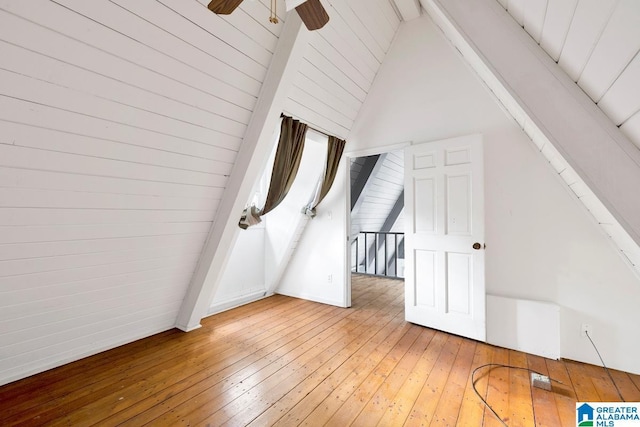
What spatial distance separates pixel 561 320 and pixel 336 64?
308cm

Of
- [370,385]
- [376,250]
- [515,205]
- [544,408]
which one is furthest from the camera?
[376,250]

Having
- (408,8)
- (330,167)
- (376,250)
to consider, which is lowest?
(376,250)

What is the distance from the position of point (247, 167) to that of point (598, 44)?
2076 millimetres

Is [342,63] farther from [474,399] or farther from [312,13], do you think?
[474,399]

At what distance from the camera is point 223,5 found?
119cm

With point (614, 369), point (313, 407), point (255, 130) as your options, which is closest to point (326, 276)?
point (313, 407)

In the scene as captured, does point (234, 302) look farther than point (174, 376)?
Yes

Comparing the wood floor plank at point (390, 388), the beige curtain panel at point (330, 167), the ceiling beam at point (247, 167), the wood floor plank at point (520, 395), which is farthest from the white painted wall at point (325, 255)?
the wood floor plank at point (520, 395)

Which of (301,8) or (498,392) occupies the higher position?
(301,8)

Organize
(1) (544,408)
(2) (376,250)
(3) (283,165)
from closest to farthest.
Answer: (1) (544,408) → (3) (283,165) → (2) (376,250)

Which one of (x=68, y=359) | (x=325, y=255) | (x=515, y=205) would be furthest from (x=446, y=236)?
(x=68, y=359)

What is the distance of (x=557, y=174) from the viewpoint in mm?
2213

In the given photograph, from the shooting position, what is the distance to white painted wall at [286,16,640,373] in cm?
206

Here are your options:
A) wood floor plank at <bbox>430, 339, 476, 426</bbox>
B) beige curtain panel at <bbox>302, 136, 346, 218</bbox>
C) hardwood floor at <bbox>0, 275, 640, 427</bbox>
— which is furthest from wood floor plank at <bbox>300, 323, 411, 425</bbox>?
beige curtain panel at <bbox>302, 136, 346, 218</bbox>
